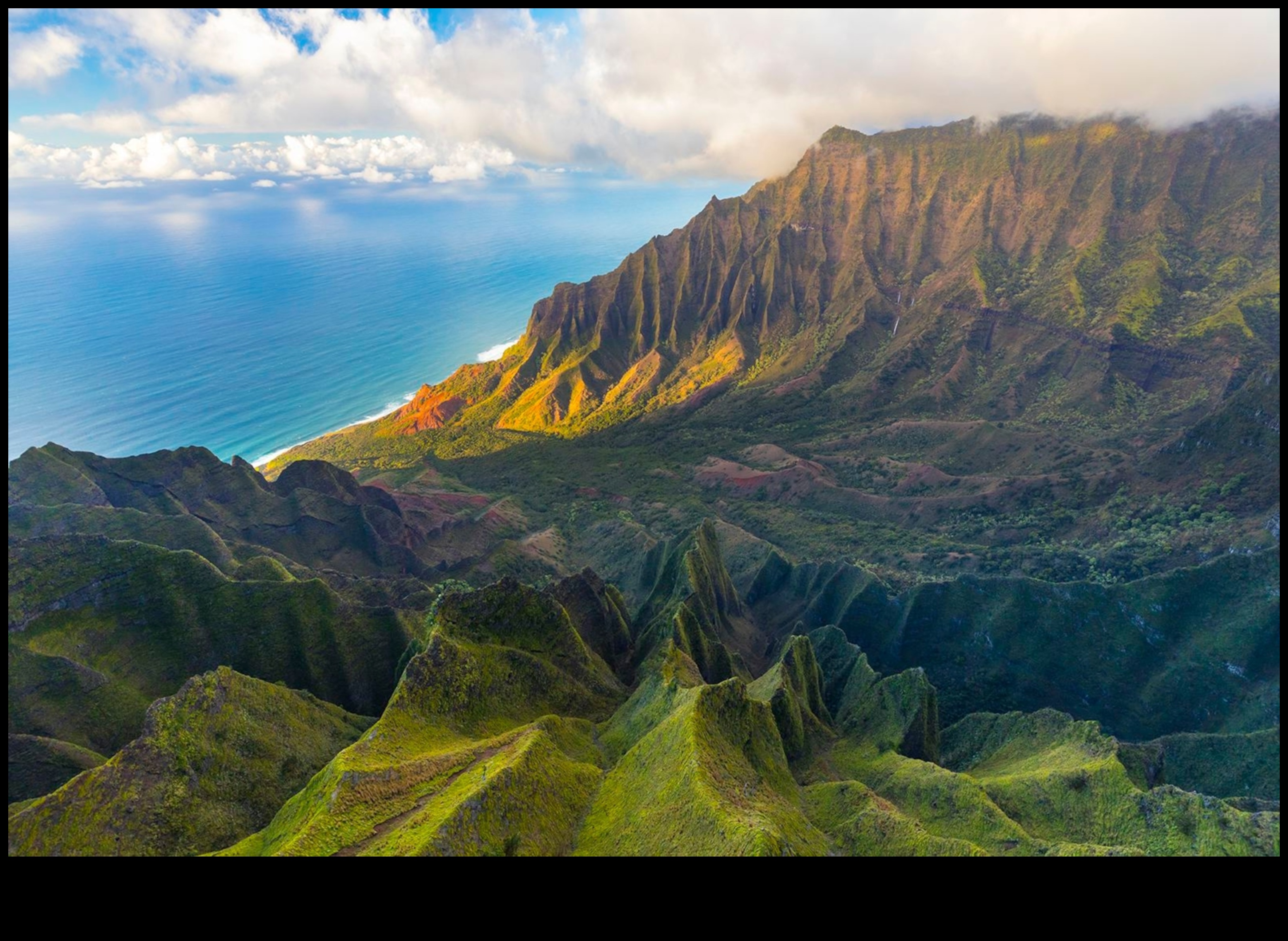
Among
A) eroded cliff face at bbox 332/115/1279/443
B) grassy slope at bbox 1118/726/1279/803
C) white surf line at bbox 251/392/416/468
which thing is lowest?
white surf line at bbox 251/392/416/468

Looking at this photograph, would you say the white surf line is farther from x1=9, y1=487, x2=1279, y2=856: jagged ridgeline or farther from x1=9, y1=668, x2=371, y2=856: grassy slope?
x1=9, y1=668, x2=371, y2=856: grassy slope

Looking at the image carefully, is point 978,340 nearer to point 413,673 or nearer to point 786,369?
point 786,369

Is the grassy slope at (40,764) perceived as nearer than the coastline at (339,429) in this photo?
Yes

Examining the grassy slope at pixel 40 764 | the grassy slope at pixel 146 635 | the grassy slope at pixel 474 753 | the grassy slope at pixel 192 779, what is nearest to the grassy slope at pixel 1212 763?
the grassy slope at pixel 474 753

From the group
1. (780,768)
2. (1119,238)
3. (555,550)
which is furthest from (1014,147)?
(780,768)

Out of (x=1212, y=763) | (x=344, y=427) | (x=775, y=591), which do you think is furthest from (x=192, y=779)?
(x=344, y=427)

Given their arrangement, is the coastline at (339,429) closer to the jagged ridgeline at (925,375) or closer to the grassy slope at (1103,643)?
the jagged ridgeline at (925,375)

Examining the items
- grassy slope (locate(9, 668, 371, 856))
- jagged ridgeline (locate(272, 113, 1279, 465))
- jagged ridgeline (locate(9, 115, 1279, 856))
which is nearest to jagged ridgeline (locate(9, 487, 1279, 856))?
grassy slope (locate(9, 668, 371, 856))
